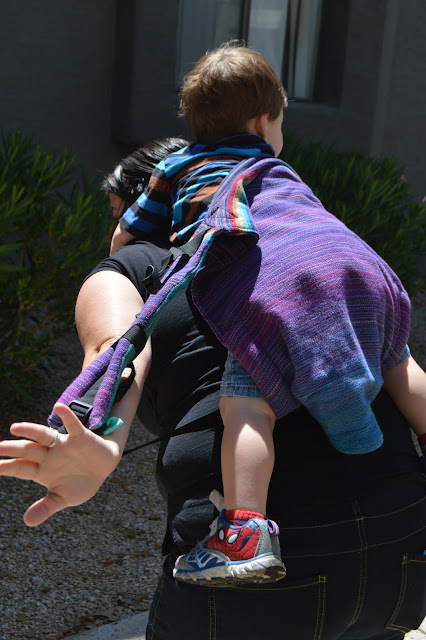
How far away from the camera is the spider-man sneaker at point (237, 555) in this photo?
153cm

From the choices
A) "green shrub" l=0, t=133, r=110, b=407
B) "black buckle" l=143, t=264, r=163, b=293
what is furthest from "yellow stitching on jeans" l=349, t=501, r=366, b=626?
"green shrub" l=0, t=133, r=110, b=407

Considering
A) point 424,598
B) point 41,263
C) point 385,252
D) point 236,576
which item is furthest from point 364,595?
point 385,252

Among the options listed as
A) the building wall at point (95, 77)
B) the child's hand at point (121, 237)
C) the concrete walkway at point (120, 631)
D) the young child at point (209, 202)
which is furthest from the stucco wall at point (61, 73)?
the young child at point (209, 202)

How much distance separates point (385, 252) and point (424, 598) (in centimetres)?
539

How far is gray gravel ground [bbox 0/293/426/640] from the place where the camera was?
11.1 ft

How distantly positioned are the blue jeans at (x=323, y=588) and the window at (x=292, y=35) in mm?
6792

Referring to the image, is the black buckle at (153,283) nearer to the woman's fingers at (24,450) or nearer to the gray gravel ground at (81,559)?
the woman's fingers at (24,450)

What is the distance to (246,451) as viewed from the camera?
1.62m

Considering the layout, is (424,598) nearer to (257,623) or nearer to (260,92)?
(257,623)

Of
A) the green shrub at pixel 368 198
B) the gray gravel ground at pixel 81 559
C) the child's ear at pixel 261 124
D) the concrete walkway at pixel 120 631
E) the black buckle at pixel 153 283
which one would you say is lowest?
the gray gravel ground at pixel 81 559

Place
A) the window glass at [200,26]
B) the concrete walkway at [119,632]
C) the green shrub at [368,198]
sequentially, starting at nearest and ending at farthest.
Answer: the concrete walkway at [119,632]
the green shrub at [368,198]
the window glass at [200,26]

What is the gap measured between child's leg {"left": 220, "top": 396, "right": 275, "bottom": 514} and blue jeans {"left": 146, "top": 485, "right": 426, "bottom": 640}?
0.37 ft

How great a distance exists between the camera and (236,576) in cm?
155

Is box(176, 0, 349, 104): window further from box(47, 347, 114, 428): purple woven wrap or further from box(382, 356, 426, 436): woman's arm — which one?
box(47, 347, 114, 428): purple woven wrap
